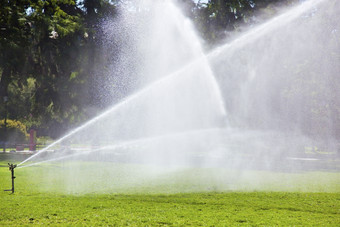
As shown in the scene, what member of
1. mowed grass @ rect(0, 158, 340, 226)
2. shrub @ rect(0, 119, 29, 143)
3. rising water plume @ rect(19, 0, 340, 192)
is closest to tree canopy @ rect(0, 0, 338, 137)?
rising water plume @ rect(19, 0, 340, 192)

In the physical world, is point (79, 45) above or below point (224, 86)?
above

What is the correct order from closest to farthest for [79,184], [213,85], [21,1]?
[79,184] → [21,1] → [213,85]

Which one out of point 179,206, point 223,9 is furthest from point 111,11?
point 179,206

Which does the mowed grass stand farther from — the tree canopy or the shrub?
the shrub

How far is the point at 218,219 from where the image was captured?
28.3 ft

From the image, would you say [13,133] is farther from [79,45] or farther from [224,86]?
[224,86]

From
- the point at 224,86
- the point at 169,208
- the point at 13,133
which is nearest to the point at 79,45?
the point at 224,86

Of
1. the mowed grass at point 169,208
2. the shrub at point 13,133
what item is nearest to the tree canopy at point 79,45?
the shrub at point 13,133

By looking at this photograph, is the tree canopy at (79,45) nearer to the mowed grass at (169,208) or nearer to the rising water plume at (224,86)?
the rising water plume at (224,86)

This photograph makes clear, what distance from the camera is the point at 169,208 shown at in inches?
383

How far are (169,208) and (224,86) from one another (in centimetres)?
1915

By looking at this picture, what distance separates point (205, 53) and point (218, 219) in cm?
2001

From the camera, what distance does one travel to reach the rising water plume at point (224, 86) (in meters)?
26.0

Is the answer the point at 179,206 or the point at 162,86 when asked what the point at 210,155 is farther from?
the point at 179,206
